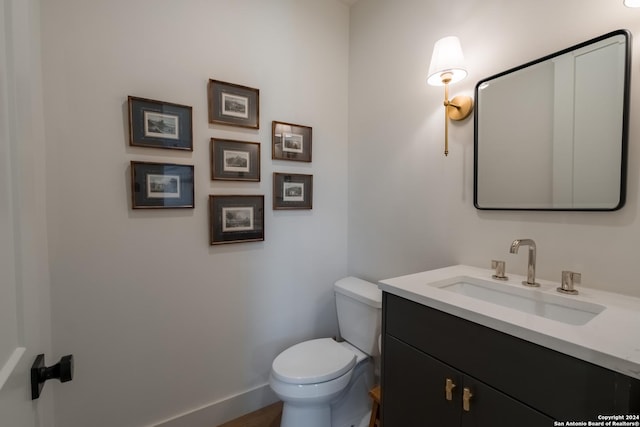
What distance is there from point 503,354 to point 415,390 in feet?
1.24

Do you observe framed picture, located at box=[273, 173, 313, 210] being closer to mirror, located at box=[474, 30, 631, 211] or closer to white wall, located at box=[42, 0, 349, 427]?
white wall, located at box=[42, 0, 349, 427]

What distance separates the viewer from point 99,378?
1.32 m

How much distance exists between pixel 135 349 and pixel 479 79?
208cm

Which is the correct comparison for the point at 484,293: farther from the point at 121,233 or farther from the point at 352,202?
the point at 121,233

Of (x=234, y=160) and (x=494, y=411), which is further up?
(x=234, y=160)

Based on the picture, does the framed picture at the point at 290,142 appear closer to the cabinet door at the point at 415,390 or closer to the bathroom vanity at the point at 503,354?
the bathroom vanity at the point at 503,354

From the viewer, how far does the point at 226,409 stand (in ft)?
5.34

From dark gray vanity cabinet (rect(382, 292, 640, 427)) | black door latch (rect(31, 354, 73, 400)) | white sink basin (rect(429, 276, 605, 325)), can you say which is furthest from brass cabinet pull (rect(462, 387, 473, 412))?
black door latch (rect(31, 354, 73, 400))

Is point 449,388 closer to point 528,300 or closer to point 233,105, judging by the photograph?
point 528,300

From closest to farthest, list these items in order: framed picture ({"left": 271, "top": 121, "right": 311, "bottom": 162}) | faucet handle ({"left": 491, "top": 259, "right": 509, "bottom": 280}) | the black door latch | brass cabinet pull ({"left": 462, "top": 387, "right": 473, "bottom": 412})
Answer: the black door latch < brass cabinet pull ({"left": 462, "top": 387, "right": 473, "bottom": 412}) < faucet handle ({"left": 491, "top": 259, "right": 509, "bottom": 280}) < framed picture ({"left": 271, "top": 121, "right": 311, "bottom": 162})

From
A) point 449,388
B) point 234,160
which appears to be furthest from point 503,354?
point 234,160

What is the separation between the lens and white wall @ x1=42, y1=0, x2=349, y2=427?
1238 mm

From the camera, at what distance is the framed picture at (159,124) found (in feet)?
4.38

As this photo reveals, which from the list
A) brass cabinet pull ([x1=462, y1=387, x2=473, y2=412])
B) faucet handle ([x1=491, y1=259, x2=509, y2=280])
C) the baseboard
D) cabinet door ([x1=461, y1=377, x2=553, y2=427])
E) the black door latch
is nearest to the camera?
the black door latch
